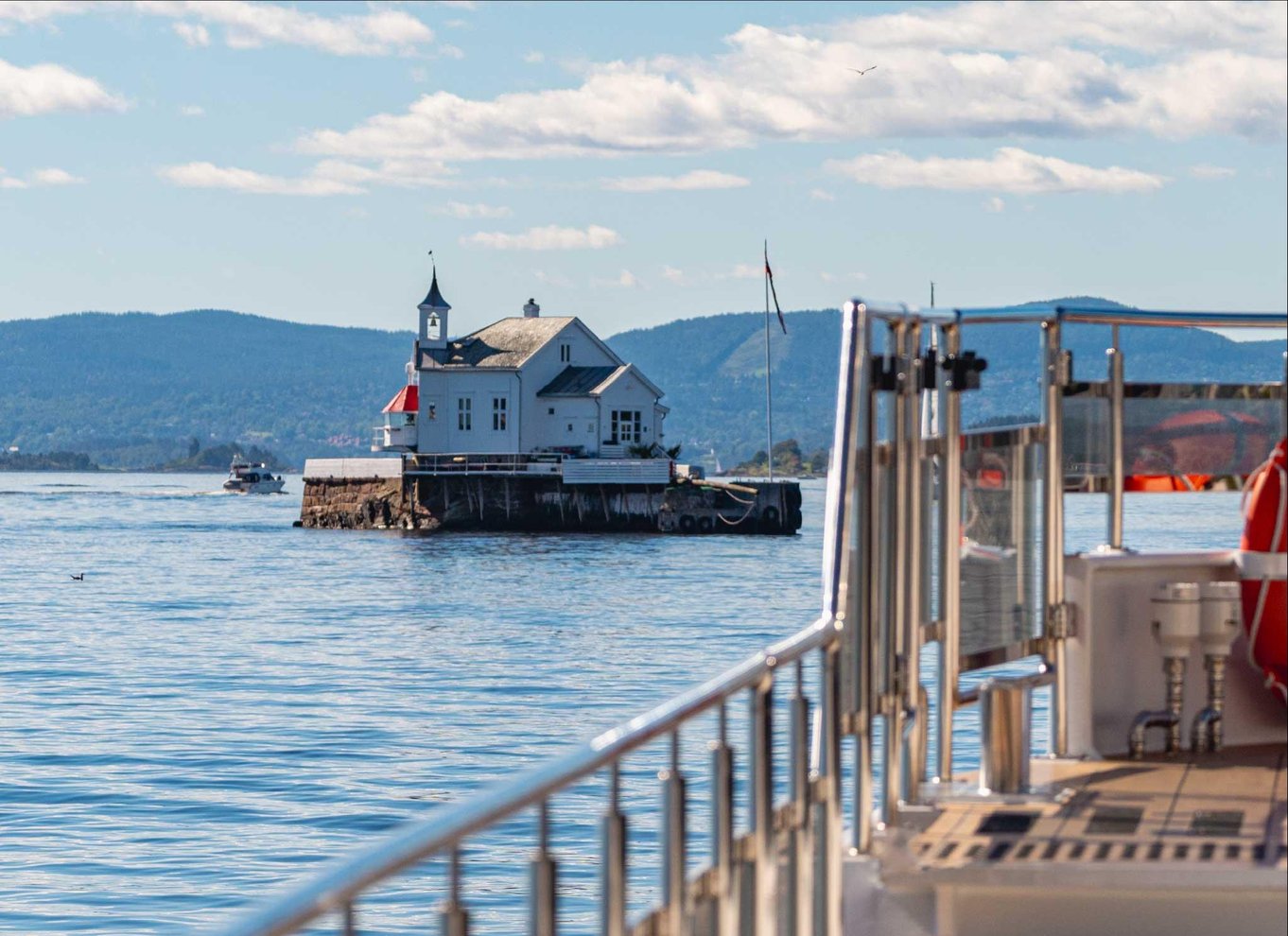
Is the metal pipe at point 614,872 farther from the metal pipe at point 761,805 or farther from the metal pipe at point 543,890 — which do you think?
the metal pipe at point 761,805

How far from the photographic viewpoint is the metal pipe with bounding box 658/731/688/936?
342 cm

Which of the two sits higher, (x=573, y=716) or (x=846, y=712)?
(x=846, y=712)

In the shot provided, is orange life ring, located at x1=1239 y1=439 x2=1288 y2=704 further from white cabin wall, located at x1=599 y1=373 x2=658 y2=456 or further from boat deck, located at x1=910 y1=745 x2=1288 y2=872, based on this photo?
white cabin wall, located at x1=599 y1=373 x2=658 y2=456

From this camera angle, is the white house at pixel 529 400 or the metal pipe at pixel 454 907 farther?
the white house at pixel 529 400

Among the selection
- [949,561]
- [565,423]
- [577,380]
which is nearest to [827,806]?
[949,561]

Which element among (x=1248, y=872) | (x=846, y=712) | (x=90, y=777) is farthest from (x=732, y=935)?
(x=90, y=777)

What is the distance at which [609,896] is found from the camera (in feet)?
10.4

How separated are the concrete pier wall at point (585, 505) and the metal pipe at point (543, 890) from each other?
261ft

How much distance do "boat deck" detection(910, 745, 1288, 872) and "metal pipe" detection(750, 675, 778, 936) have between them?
875 millimetres

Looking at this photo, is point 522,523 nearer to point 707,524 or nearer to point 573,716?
point 707,524

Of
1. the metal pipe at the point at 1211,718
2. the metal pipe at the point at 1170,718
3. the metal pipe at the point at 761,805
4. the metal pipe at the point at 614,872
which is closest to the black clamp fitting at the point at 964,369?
the metal pipe at the point at 1170,718

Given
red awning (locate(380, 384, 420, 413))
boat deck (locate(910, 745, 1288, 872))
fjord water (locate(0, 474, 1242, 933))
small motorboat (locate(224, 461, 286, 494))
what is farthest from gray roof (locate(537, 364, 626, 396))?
small motorboat (locate(224, 461, 286, 494))

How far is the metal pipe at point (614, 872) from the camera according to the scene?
316cm

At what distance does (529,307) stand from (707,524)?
15517 mm
